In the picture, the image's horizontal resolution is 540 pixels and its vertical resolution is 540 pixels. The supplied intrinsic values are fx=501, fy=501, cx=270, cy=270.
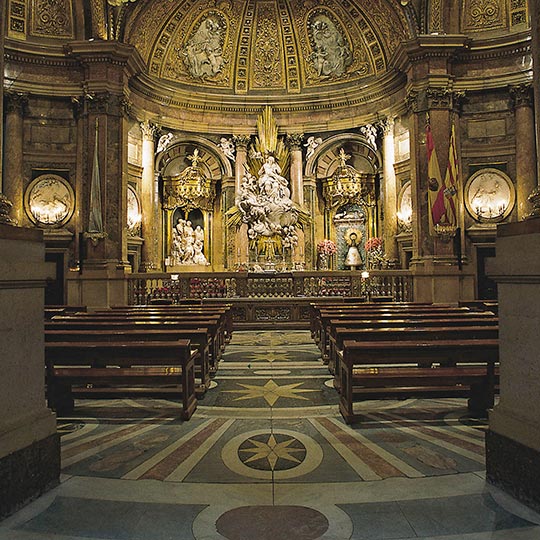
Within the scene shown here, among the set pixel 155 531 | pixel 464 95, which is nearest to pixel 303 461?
pixel 155 531

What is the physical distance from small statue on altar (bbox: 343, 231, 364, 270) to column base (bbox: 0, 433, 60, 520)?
18.3 meters

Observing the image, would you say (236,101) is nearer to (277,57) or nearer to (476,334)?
(277,57)

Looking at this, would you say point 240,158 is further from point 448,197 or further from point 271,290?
point 448,197

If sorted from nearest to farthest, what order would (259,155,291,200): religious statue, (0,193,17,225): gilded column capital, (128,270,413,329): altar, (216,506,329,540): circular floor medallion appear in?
1. (216,506,329,540): circular floor medallion
2. (0,193,17,225): gilded column capital
3. (128,270,413,329): altar
4. (259,155,291,200): religious statue

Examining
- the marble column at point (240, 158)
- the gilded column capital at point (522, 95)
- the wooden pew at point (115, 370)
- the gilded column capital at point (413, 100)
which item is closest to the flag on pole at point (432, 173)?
the gilded column capital at point (413, 100)

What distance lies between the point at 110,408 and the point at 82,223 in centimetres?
1218

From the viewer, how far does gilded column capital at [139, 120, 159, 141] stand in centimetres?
1894

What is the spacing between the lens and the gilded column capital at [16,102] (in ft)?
52.4

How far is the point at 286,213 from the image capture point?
20.0 metres

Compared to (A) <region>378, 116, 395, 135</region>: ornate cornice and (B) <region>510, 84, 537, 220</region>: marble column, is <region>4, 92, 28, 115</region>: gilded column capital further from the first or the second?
(B) <region>510, 84, 537, 220</region>: marble column

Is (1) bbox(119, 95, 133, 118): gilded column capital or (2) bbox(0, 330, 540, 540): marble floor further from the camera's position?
(1) bbox(119, 95, 133, 118): gilded column capital

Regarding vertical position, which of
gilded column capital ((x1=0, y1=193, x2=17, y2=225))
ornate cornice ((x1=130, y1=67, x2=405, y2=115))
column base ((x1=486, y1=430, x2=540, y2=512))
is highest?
ornate cornice ((x1=130, y1=67, x2=405, y2=115))

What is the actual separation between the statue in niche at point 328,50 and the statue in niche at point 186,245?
8634 mm

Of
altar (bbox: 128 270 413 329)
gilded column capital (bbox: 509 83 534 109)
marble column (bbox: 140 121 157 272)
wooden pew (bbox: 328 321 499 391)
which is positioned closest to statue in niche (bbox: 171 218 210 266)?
marble column (bbox: 140 121 157 272)
